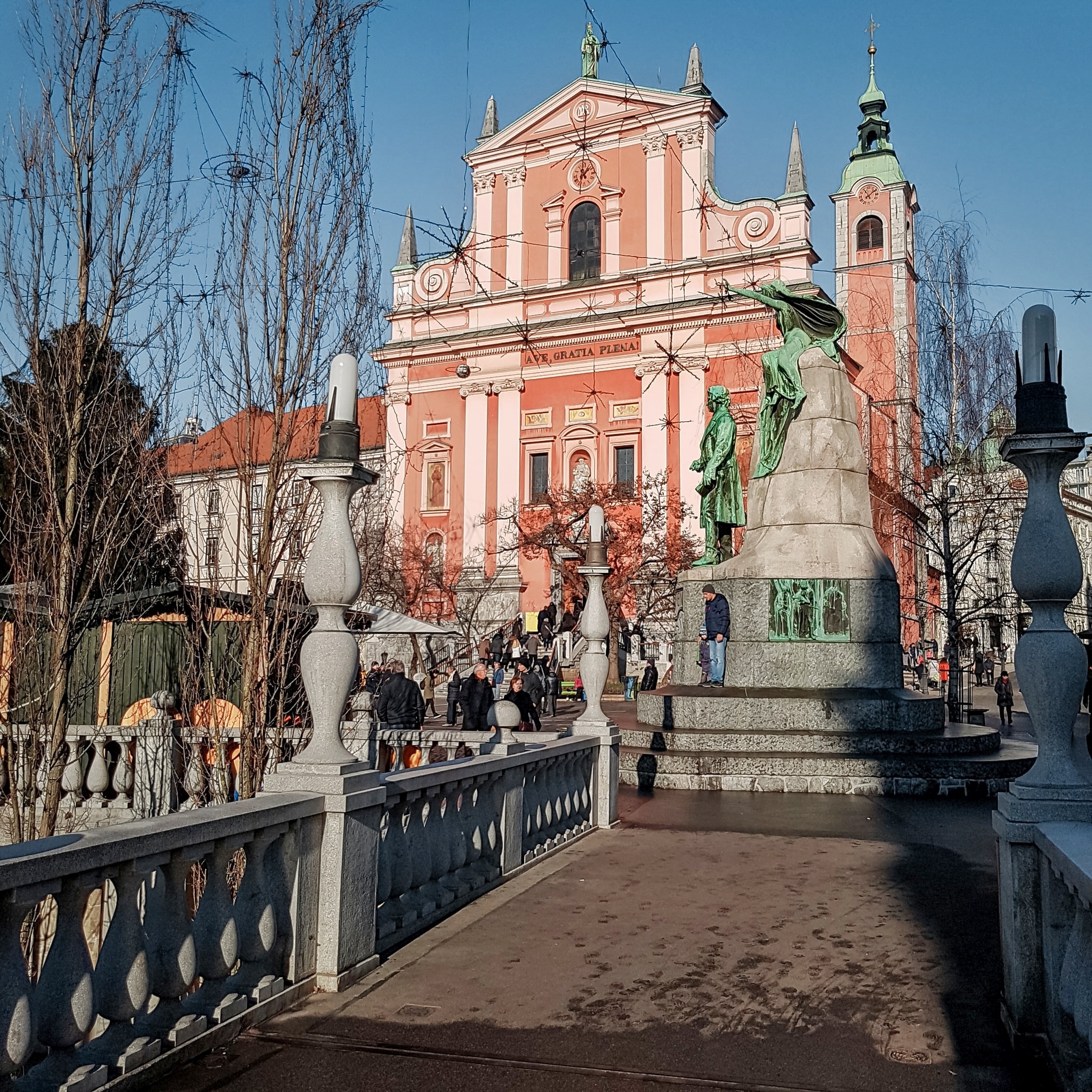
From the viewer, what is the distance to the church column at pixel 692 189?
127 ft

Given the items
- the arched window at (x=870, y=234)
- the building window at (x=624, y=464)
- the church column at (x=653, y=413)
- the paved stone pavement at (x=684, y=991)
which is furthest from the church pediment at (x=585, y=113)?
the paved stone pavement at (x=684, y=991)

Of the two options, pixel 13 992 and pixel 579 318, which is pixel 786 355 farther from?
pixel 579 318

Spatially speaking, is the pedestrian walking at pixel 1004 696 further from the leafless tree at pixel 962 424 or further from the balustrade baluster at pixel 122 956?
the balustrade baluster at pixel 122 956

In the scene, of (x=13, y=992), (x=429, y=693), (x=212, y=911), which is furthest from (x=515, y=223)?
(x=13, y=992)

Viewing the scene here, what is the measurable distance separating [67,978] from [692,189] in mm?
39107

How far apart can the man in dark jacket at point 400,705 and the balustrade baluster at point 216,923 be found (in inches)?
400

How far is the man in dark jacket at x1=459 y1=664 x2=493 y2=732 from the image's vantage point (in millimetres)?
14473

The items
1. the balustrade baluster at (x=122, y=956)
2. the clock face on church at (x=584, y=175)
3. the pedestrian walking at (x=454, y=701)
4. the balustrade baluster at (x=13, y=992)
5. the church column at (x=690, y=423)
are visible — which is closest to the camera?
the balustrade baluster at (x=13, y=992)

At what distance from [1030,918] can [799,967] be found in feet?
4.53

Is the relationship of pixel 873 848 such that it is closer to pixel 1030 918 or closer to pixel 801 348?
pixel 1030 918

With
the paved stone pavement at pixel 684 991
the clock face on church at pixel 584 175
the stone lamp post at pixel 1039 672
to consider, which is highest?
the clock face on church at pixel 584 175

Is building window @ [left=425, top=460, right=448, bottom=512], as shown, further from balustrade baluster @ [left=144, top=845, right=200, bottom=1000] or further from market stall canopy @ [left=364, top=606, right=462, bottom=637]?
balustrade baluster @ [left=144, top=845, right=200, bottom=1000]

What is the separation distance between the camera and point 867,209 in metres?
58.0

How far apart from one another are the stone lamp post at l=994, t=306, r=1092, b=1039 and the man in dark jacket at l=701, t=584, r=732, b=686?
8199 mm
